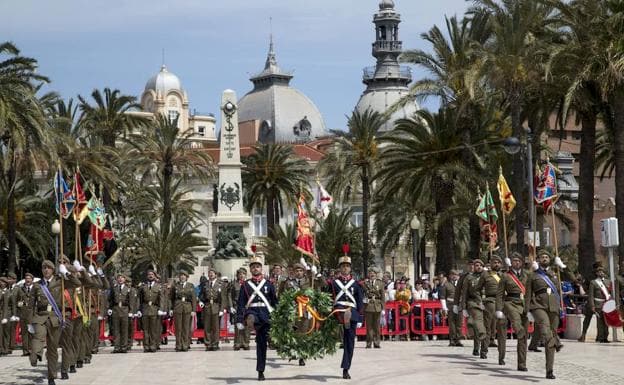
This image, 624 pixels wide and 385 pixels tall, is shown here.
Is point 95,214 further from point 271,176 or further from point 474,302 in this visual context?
point 271,176

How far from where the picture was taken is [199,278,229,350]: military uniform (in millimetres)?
26703

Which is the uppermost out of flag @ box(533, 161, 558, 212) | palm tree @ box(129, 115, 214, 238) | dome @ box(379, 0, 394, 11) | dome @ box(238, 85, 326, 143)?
dome @ box(379, 0, 394, 11)

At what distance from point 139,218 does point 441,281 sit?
44.1 metres

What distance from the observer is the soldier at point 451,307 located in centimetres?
2592

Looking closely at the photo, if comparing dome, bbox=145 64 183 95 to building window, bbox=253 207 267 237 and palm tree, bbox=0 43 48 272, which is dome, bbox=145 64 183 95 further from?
palm tree, bbox=0 43 48 272

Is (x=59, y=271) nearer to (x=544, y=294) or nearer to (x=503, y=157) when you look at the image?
(x=544, y=294)

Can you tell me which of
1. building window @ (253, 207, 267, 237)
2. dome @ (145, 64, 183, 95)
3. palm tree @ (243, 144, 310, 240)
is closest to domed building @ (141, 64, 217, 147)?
dome @ (145, 64, 183, 95)

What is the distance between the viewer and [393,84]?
385 ft

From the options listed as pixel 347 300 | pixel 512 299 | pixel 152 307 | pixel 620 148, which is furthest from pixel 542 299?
pixel 620 148

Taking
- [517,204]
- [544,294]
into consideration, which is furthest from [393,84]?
[544,294]

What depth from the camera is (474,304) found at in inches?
899

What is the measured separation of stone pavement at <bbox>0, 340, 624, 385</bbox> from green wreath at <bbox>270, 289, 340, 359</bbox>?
1.34ft

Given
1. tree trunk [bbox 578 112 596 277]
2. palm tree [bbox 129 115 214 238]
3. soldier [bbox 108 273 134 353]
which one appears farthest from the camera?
palm tree [bbox 129 115 214 238]

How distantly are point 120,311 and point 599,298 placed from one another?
10.4 m
